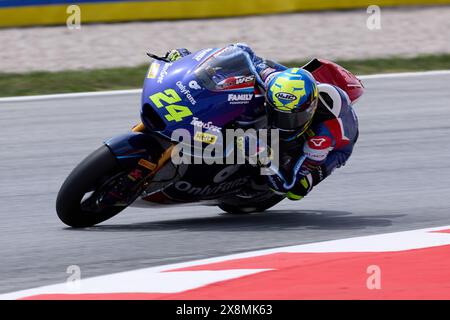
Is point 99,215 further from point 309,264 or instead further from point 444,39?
point 444,39

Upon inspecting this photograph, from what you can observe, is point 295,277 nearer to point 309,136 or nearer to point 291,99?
point 291,99

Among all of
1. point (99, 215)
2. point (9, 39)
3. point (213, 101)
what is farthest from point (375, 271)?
point (9, 39)

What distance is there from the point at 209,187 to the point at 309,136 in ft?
2.36

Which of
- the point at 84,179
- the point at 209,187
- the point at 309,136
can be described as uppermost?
the point at 309,136

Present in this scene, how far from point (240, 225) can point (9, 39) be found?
8500 millimetres

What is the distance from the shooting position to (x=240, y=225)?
7.38m

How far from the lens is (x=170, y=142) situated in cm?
689

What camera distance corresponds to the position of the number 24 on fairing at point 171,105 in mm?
6730

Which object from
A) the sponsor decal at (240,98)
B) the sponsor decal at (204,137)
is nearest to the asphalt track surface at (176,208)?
the sponsor decal at (204,137)

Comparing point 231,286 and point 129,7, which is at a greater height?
point 129,7

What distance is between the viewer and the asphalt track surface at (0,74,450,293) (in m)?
6.55

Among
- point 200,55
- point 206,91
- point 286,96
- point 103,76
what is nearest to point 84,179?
point 206,91
